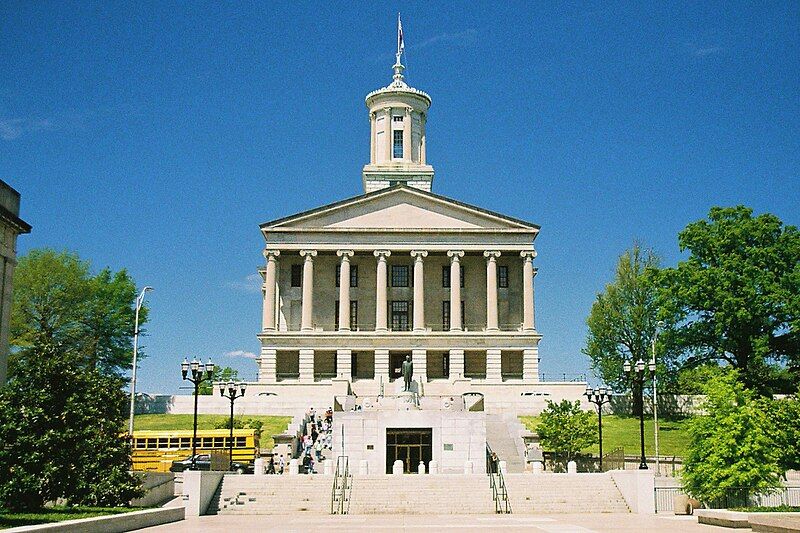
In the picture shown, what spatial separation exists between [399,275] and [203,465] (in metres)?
44.2

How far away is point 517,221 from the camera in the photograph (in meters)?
86.6

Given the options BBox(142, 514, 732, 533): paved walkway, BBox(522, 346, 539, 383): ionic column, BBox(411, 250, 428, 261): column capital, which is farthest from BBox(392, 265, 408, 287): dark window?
BBox(142, 514, 732, 533): paved walkway

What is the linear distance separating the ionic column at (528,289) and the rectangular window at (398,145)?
1974 centimetres

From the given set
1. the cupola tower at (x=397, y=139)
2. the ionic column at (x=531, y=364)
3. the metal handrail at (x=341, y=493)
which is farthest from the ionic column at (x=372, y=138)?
the metal handrail at (x=341, y=493)

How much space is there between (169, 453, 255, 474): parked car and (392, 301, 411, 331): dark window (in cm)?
3744

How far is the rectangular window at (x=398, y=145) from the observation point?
3898 inches

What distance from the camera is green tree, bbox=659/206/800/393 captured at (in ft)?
210

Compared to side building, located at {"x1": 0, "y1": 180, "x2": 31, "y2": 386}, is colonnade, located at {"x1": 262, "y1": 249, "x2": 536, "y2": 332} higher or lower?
higher

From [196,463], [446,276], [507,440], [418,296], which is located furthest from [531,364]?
[196,463]

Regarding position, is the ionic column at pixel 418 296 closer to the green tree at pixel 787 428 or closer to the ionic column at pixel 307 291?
the ionic column at pixel 307 291

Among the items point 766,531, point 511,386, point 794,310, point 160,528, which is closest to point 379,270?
point 511,386

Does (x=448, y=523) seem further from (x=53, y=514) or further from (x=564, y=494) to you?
(x=53, y=514)

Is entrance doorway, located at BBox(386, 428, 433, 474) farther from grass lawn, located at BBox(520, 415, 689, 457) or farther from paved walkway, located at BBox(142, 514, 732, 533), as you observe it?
paved walkway, located at BBox(142, 514, 732, 533)

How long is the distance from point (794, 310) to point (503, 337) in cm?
2784
